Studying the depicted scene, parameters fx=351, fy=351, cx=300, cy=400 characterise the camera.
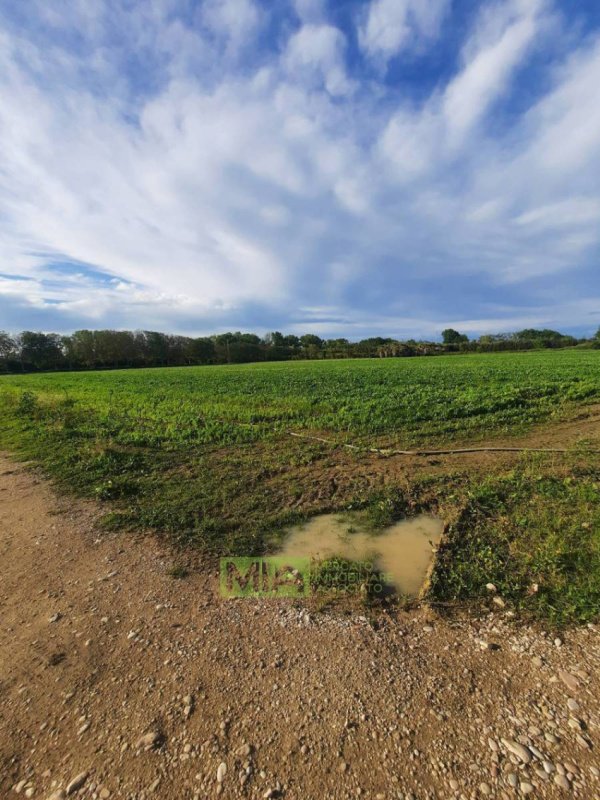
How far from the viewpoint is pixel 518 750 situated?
2.47 m

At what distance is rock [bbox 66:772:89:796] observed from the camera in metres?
2.35

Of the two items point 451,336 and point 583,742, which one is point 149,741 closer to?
point 583,742

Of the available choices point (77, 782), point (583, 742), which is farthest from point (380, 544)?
point (77, 782)

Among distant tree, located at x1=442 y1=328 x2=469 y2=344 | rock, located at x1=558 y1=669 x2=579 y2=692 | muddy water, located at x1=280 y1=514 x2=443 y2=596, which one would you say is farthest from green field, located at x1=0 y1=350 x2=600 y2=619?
distant tree, located at x1=442 y1=328 x2=469 y2=344

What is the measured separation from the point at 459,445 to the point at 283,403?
8860mm

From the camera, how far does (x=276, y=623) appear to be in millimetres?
3752

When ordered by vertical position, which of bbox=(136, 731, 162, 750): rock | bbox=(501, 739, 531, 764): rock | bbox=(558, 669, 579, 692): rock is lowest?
A: bbox=(136, 731, 162, 750): rock

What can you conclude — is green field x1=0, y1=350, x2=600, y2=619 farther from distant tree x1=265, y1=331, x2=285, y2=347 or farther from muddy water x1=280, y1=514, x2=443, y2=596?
distant tree x1=265, y1=331, x2=285, y2=347

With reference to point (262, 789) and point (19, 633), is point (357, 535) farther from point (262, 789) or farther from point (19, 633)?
point (19, 633)

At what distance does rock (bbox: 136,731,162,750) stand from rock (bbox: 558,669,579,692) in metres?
3.33

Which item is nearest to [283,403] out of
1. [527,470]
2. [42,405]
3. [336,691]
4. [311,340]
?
[527,470]

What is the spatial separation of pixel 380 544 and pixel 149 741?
358 cm

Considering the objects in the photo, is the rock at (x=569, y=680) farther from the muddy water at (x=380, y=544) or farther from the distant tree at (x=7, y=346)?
the distant tree at (x=7, y=346)

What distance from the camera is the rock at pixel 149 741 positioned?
260 centimetres
